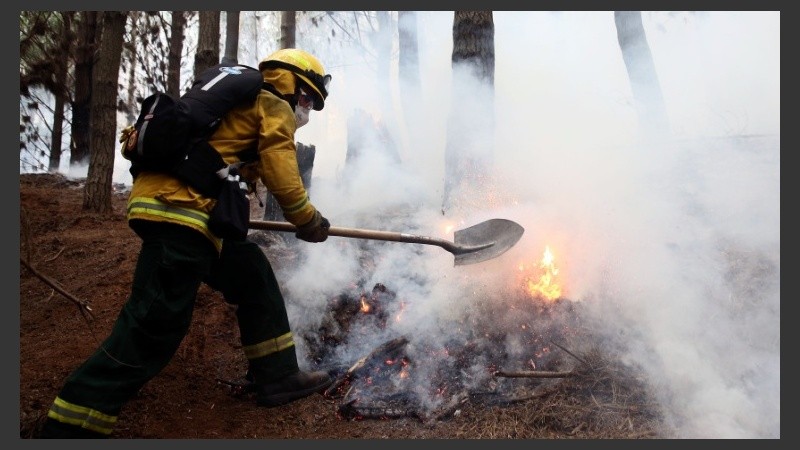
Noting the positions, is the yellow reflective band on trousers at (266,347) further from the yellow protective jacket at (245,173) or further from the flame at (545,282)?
the flame at (545,282)

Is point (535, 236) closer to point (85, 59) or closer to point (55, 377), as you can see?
point (55, 377)

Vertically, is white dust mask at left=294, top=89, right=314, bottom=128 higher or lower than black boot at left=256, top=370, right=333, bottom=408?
higher

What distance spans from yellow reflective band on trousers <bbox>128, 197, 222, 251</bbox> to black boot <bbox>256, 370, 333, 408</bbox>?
4.10 feet

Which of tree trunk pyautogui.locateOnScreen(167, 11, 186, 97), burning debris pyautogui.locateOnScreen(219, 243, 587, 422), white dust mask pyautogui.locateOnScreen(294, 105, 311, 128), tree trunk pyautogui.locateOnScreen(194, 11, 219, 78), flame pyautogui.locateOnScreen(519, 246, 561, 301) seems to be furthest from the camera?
tree trunk pyautogui.locateOnScreen(167, 11, 186, 97)

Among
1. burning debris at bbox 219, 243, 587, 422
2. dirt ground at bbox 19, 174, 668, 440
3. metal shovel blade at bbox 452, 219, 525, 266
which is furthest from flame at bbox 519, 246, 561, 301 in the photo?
dirt ground at bbox 19, 174, 668, 440

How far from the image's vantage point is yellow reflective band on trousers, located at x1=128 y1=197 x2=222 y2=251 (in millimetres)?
3303

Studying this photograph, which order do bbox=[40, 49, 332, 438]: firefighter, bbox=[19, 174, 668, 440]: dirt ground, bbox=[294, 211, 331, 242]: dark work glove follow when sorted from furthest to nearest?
bbox=[294, 211, 331, 242]: dark work glove
bbox=[19, 174, 668, 440]: dirt ground
bbox=[40, 49, 332, 438]: firefighter

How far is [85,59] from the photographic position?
11.4 meters

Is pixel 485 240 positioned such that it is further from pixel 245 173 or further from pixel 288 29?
pixel 288 29

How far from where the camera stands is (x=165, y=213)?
10.8 feet

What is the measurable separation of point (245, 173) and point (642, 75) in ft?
27.5

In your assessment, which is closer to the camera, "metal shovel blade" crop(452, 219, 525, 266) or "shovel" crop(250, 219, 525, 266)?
"shovel" crop(250, 219, 525, 266)

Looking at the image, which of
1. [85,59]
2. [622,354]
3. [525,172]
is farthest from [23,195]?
[622,354]

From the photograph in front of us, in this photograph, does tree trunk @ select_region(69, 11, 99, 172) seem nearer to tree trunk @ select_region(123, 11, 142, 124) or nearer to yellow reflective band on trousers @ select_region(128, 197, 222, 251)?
tree trunk @ select_region(123, 11, 142, 124)
